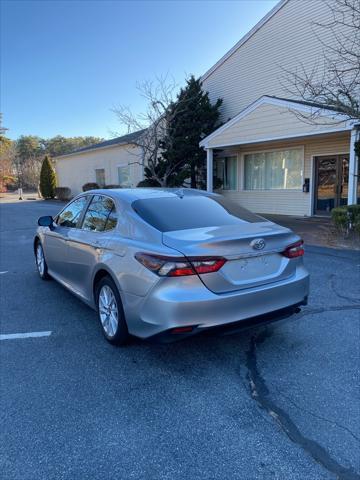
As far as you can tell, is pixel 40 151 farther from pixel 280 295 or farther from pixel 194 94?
pixel 280 295

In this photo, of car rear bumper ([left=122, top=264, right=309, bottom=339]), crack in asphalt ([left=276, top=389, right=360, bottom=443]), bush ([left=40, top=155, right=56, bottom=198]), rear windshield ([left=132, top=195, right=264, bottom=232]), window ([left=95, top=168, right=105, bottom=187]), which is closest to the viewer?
crack in asphalt ([left=276, top=389, right=360, bottom=443])

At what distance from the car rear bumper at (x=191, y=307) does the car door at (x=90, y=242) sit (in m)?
0.80

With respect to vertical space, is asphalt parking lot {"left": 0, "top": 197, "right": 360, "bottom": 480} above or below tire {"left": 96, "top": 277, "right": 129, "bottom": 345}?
below

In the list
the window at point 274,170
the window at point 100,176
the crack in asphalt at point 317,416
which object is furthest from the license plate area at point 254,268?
the window at point 100,176

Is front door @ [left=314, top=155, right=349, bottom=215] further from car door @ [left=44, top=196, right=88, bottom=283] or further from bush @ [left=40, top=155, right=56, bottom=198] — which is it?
bush @ [left=40, top=155, right=56, bottom=198]

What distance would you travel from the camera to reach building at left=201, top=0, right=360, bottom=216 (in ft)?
40.4

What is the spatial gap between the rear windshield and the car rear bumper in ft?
2.08

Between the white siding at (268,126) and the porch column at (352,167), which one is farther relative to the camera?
the white siding at (268,126)

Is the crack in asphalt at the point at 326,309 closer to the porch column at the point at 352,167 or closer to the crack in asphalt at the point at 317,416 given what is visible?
the crack in asphalt at the point at 317,416

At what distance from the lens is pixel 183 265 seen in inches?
118

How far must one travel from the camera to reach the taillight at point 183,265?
118 inches

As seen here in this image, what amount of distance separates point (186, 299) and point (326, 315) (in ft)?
7.81

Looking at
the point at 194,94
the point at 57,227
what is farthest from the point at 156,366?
the point at 194,94

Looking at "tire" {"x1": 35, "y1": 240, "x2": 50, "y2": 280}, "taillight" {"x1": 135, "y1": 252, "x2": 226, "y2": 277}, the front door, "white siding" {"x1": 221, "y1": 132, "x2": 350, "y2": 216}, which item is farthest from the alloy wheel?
the front door
